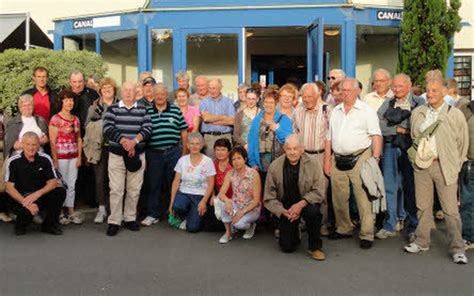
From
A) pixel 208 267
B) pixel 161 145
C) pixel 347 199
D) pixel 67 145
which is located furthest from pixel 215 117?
pixel 208 267

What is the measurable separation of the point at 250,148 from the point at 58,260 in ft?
8.09

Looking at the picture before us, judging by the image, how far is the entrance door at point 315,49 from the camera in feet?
34.6

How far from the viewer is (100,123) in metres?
6.85

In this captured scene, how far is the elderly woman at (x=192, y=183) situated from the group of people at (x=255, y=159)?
1 centimetres

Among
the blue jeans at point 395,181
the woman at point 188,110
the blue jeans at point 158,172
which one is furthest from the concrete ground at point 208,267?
the woman at point 188,110

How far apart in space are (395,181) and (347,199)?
630mm

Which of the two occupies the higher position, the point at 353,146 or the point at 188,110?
the point at 188,110

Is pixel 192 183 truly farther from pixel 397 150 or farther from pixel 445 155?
pixel 445 155

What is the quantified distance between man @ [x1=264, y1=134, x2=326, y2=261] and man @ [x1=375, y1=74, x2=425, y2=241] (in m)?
1.02

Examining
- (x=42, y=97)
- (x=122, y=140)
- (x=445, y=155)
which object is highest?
(x=42, y=97)

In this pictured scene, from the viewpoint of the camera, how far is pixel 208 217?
6.41 meters

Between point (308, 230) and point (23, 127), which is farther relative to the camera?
point (23, 127)

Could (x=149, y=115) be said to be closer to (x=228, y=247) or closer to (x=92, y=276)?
(x=228, y=247)

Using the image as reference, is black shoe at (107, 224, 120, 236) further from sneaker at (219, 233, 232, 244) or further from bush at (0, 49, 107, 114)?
bush at (0, 49, 107, 114)
